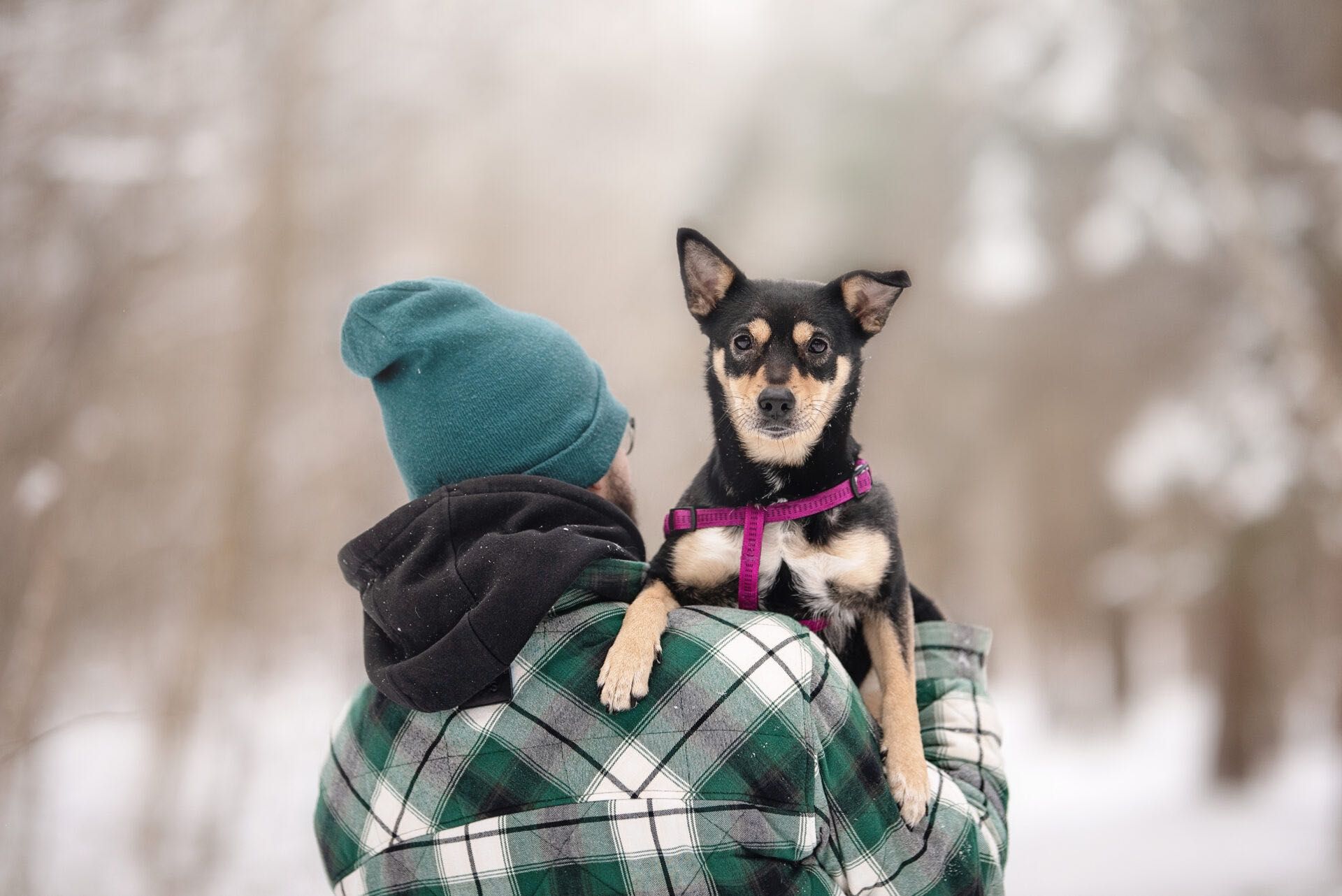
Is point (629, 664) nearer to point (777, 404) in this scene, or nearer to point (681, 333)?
point (777, 404)

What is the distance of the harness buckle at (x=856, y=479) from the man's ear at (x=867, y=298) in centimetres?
30

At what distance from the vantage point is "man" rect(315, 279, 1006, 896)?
1.25 m

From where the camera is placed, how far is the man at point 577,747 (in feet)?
4.09

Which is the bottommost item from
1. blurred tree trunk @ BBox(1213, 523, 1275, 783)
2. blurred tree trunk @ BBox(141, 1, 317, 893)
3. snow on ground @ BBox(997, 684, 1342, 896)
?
snow on ground @ BBox(997, 684, 1342, 896)

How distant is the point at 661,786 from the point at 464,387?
28.8 inches

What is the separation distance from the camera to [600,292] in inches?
277

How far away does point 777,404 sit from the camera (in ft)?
5.93

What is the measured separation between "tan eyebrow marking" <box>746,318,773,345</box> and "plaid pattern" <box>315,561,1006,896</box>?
66 centimetres

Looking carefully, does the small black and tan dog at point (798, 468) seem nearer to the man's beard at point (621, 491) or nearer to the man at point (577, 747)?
the man's beard at point (621, 491)

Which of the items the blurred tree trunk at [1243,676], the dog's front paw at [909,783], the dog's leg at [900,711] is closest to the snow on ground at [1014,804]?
the blurred tree trunk at [1243,676]

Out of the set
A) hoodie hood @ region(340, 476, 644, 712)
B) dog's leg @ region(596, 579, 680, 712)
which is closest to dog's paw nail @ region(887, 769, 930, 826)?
dog's leg @ region(596, 579, 680, 712)

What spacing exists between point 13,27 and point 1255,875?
303 inches

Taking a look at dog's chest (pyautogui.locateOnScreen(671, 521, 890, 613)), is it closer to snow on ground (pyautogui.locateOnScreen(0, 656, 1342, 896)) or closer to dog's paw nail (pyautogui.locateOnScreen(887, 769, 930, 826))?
dog's paw nail (pyautogui.locateOnScreen(887, 769, 930, 826))

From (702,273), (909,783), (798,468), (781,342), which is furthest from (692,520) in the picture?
(909,783)
